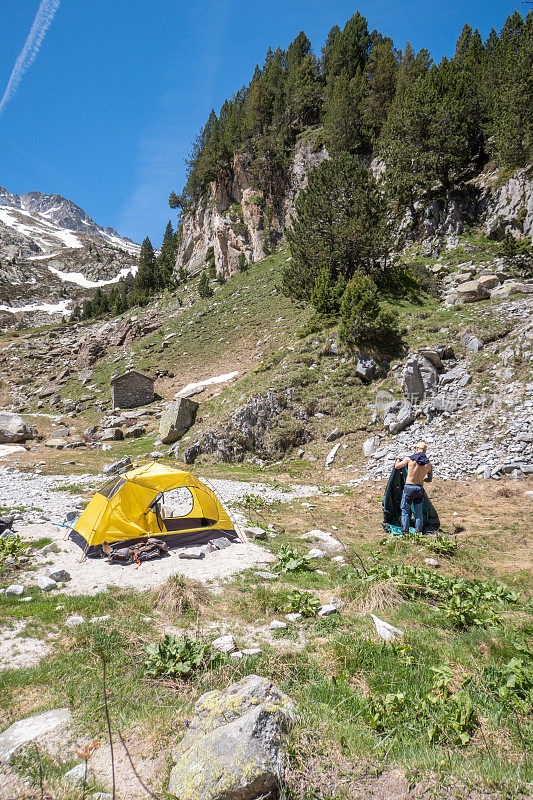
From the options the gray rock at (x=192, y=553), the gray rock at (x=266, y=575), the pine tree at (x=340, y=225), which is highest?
the pine tree at (x=340, y=225)

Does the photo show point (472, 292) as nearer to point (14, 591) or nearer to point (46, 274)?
point (14, 591)

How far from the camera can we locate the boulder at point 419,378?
16.4 meters

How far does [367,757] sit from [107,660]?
126 inches

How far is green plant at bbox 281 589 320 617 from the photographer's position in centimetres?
546

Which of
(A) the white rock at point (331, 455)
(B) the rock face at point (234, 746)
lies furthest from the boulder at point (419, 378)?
(B) the rock face at point (234, 746)

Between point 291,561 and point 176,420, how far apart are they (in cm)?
1699

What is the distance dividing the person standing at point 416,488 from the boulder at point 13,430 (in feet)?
89.3

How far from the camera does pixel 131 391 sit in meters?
30.6

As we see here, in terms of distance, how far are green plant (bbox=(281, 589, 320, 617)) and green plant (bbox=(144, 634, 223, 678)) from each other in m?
1.63

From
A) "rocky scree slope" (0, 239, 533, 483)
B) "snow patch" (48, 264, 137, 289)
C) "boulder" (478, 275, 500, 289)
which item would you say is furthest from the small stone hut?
"snow patch" (48, 264, 137, 289)

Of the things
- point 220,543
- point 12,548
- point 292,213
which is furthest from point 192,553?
point 292,213

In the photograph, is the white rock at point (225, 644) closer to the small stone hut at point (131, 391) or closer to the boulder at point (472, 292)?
the boulder at point (472, 292)

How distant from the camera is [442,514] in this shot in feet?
34.0

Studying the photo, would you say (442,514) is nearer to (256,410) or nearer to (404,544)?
(404,544)
